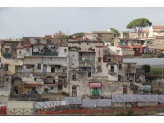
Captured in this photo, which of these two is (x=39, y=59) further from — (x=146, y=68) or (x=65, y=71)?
(x=146, y=68)

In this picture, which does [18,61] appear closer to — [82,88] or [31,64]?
[31,64]

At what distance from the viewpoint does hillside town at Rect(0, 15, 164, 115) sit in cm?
5669

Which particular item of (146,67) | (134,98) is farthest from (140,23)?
(134,98)

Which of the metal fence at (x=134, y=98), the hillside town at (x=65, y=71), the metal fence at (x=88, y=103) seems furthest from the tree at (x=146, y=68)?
the metal fence at (x=88, y=103)

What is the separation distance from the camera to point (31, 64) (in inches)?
2419

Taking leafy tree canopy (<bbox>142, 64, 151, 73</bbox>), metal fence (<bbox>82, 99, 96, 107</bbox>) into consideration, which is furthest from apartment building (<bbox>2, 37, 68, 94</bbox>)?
leafy tree canopy (<bbox>142, 64, 151, 73</bbox>)

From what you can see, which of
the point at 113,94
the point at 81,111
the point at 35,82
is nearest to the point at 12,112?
the point at 81,111

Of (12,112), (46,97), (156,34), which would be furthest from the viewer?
(156,34)

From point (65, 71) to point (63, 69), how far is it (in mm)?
559

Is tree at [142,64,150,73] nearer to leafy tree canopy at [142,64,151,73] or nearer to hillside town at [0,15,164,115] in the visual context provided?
leafy tree canopy at [142,64,151,73]

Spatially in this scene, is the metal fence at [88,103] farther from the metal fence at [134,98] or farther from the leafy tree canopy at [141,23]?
the leafy tree canopy at [141,23]

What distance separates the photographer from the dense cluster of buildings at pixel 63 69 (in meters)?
56.8

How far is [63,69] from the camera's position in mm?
61844

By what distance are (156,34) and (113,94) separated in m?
36.4
